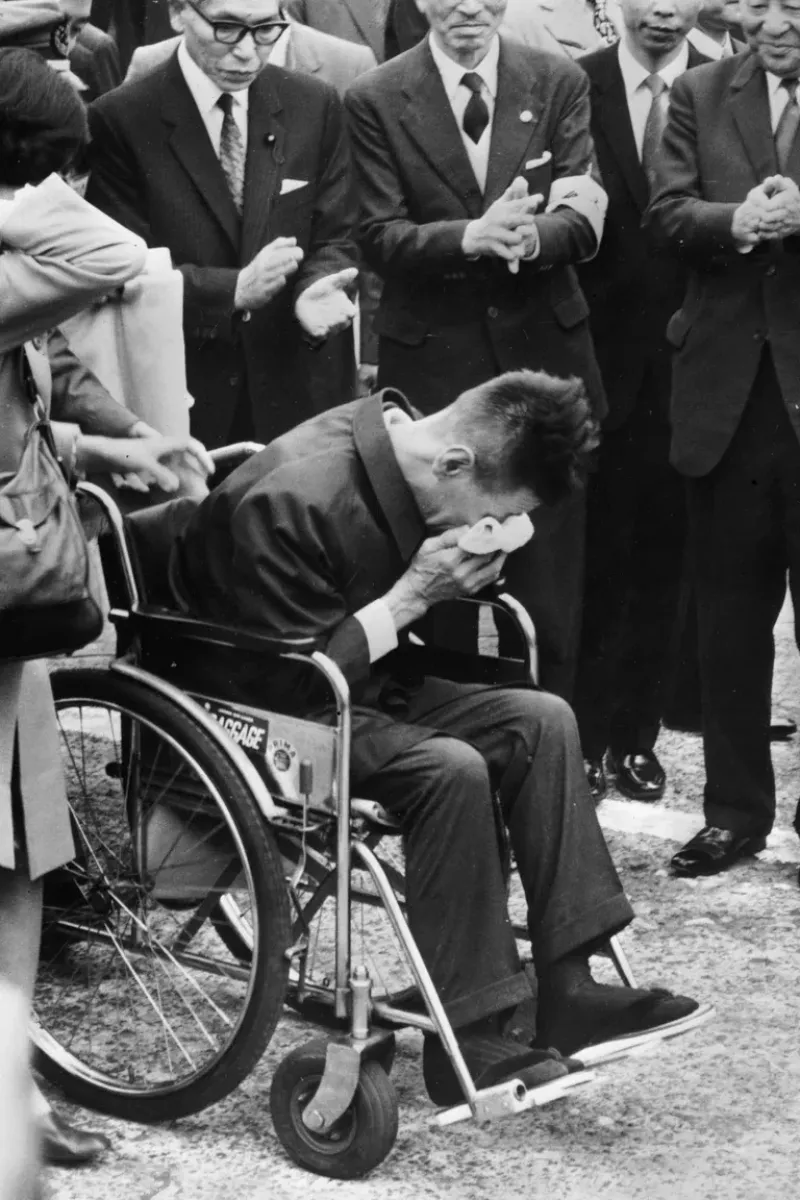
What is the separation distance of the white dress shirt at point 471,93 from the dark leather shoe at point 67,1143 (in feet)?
8.24

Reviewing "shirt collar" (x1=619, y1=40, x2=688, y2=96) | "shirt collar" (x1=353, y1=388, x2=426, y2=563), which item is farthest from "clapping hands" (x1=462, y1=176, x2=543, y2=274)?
"shirt collar" (x1=353, y1=388, x2=426, y2=563)

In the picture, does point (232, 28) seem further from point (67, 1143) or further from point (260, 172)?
point (67, 1143)

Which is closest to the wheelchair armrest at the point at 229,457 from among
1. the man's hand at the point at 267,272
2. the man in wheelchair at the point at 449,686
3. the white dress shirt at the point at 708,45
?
the man in wheelchair at the point at 449,686

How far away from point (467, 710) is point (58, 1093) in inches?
40.0

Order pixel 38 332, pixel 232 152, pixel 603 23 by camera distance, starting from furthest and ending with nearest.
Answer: pixel 603 23, pixel 232 152, pixel 38 332

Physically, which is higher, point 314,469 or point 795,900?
point 314,469

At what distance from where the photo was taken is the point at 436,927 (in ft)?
11.3

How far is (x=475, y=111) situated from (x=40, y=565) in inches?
91.9

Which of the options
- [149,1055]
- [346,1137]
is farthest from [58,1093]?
[346,1137]

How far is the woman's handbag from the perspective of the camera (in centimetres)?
313

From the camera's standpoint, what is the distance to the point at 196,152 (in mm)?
4871

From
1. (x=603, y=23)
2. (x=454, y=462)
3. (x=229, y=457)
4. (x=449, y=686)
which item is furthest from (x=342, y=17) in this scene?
(x=449, y=686)

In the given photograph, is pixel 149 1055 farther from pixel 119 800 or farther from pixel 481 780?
pixel 481 780

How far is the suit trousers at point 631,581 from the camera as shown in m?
5.37
